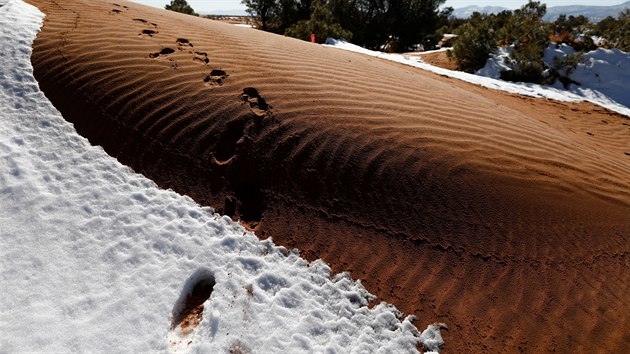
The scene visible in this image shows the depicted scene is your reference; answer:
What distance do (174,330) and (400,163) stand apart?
3077mm

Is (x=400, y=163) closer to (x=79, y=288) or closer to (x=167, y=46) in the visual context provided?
(x=79, y=288)

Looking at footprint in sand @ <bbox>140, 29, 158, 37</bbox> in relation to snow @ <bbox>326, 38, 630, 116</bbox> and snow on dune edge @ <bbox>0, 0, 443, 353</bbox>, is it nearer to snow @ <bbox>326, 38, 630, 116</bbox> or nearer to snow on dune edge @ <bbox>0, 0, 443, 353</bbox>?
snow on dune edge @ <bbox>0, 0, 443, 353</bbox>

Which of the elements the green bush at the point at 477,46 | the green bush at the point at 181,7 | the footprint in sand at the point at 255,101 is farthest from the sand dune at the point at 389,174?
the green bush at the point at 181,7

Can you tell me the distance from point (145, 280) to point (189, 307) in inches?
20.4

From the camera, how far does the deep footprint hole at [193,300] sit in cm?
313

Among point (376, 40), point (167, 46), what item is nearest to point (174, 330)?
point (167, 46)

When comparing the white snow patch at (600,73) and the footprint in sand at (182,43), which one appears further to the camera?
the white snow patch at (600,73)

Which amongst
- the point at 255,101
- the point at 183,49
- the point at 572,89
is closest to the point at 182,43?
the point at 183,49

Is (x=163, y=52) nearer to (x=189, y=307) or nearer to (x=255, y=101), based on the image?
(x=255, y=101)

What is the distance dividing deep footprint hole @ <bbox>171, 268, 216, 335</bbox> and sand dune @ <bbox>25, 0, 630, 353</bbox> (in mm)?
779

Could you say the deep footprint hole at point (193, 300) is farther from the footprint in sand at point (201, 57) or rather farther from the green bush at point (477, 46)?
the green bush at point (477, 46)

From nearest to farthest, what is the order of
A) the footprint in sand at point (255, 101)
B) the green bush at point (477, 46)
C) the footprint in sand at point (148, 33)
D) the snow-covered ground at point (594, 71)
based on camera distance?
the footprint in sand at point (255, 101) < the footprint in sand at point (148, 33) < the snow-covered ground at point (594, 71) < the green bush at point (477, 46)

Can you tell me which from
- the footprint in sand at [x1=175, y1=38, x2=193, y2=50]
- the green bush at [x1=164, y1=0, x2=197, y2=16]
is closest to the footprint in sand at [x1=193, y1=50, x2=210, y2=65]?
the footprint in sand at [x1=175, y1=38, x2=193, y2=50]

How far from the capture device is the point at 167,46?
6297mm
